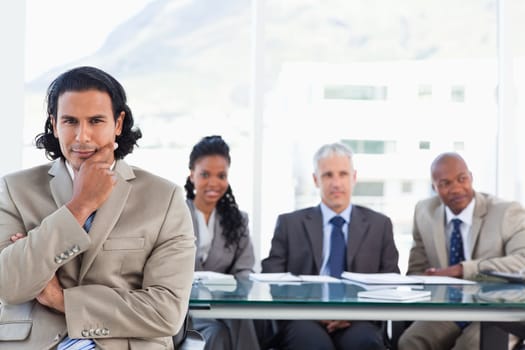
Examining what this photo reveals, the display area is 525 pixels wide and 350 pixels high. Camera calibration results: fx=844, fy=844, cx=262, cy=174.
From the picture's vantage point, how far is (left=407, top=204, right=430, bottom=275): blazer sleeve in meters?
4.83

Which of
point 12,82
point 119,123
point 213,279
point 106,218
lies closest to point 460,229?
point 213,279

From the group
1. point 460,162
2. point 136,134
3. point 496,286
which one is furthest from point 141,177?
point 460,162

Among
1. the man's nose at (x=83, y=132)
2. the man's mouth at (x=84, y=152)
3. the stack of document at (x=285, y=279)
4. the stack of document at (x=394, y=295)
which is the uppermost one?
the man's nose at (x=83, y=132)

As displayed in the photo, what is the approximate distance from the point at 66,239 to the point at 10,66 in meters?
3.32

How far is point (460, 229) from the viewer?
4793 mm

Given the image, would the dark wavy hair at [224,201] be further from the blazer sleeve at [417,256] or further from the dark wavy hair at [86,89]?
the dark wavy hair at [86,89]

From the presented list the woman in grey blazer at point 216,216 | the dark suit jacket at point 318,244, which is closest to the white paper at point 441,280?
the dark suit jacket at point 318,244

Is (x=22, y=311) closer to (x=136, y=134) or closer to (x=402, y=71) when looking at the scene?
(x=136, y=134)

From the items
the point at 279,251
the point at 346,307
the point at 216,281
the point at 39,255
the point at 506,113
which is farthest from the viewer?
the point at 506,113

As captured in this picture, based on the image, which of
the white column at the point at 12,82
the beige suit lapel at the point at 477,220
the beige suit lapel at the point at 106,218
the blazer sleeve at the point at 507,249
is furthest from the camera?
the white column at the point at 12,82

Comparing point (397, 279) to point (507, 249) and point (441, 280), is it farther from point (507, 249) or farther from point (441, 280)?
point (507, 249)

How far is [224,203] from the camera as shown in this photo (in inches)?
189

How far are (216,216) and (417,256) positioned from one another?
1180mm

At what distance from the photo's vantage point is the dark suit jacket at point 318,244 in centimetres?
463
